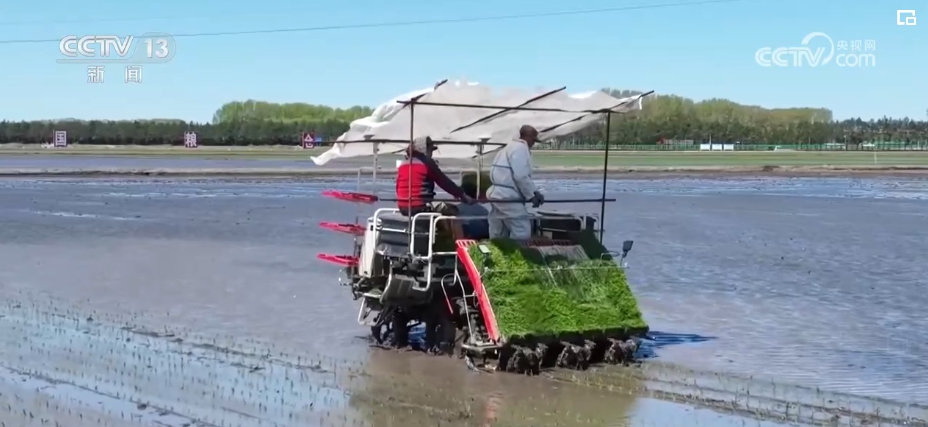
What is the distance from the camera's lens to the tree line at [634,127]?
12519cm

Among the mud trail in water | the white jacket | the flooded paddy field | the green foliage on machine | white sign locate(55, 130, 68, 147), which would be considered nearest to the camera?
the mud trail in water

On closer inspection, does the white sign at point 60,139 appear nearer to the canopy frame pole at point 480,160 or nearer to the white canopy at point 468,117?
the canopy frame pole at point 480,160

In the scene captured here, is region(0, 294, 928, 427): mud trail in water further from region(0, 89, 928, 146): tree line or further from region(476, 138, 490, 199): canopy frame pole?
region(0, 89, 928, 146): tree line

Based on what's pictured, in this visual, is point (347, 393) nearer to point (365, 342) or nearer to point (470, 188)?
point (365, 342)

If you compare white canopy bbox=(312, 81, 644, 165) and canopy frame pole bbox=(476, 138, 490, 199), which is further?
canopy frame pole bbox=(476, 138, 490, 199)

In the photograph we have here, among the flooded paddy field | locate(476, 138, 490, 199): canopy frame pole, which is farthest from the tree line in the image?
locate(476, 138, 490, 199): canopy frame pole

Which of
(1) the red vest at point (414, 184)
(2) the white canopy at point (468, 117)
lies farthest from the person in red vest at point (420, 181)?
(2) the white canopy at point (468, 117)

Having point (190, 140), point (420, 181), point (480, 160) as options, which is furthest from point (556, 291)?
point (190, 140)

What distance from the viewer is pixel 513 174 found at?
11266 millimetres

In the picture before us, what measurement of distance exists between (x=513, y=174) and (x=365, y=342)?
244cm

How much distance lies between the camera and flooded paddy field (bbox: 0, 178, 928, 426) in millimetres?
9312

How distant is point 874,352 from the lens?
12.2 metres

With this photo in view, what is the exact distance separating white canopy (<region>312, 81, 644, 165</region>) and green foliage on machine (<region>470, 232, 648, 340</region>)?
1327 mm

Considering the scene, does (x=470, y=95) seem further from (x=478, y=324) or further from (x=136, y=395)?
(x=136, y=395)
